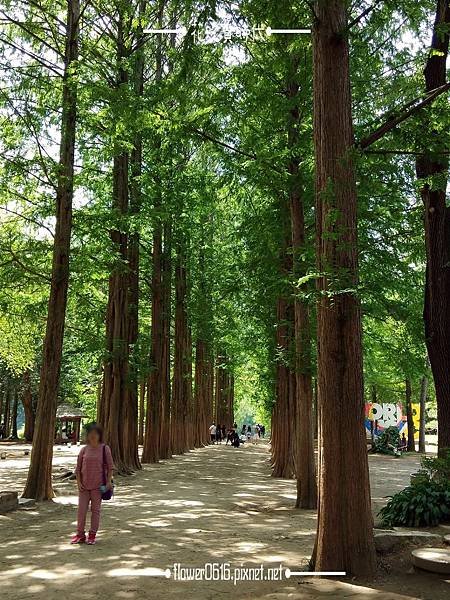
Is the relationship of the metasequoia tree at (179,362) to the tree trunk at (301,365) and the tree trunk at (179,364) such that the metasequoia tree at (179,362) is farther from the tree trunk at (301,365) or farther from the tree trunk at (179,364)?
the tree trunk at (301,365)

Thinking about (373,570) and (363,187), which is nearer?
(373,570)

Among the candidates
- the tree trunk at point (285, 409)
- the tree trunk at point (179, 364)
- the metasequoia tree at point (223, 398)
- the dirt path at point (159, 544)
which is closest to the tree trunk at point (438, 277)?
the dirt path at point (159, 544)

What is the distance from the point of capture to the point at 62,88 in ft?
43.8

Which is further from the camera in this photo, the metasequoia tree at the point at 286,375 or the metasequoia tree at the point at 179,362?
the metasequoia tree at the point at 179,362

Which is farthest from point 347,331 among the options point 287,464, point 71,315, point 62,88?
point 71,315

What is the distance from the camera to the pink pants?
7.90m

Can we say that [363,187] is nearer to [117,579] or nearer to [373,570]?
[373,570]

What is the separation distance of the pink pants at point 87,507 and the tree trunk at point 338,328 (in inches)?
121

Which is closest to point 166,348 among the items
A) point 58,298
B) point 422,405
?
point 422,405

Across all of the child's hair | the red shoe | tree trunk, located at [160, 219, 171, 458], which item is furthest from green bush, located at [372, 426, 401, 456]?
the red shoe

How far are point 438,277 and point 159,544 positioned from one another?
24.0 feet

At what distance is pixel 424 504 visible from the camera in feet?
29.9

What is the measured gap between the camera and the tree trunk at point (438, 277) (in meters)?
11.4

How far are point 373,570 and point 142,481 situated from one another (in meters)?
11.6
